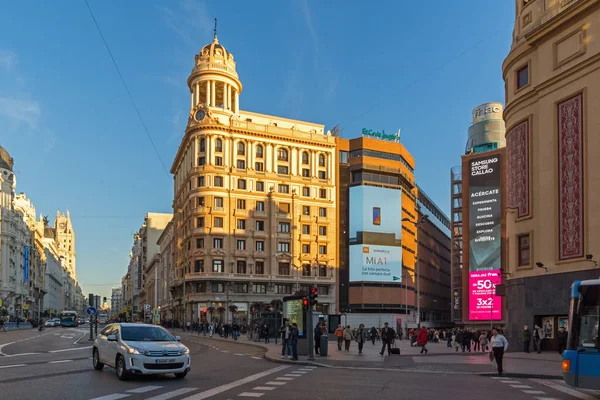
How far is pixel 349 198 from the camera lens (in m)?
94.8

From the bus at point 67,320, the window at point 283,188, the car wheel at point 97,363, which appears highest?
the window at point 283,188

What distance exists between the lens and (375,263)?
93.2 meters

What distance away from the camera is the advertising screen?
92125mm

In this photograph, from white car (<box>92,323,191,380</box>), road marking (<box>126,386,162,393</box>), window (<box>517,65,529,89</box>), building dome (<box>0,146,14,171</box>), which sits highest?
building dome (<box>0,146,14,171</box>)

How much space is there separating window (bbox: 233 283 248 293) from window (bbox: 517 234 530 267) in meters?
50.8

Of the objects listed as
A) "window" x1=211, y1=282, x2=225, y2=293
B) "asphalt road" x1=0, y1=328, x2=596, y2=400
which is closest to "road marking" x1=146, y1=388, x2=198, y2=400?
"asphalt road" x1=0, y1=328, x2=596, y2=400

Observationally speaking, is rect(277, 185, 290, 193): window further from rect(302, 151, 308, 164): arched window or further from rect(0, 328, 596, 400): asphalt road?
rect(0, 328, 596, 400): asphalt road

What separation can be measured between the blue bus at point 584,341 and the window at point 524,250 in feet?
70.6

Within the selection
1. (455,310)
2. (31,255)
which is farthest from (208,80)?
(31,255)

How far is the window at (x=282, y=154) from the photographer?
86688 mm

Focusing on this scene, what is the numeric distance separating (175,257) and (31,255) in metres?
54.2

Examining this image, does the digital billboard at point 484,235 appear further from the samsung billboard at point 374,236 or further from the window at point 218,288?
the window at point 218,288

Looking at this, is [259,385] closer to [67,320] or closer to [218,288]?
[218,288]

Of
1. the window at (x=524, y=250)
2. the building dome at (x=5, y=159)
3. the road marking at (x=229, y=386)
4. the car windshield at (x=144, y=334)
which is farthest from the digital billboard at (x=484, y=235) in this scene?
the building dome at (x=5, y=159)
